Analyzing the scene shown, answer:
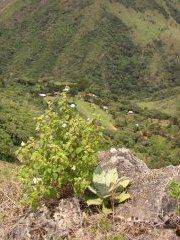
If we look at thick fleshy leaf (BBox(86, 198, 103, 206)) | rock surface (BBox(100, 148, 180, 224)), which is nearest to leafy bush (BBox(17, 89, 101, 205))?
thick fleshy leaf (BBox(86, 198, 103, 206))

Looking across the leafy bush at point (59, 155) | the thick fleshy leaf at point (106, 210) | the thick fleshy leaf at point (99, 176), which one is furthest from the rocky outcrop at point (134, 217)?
the thick fleshy leaf at point (99, 176)

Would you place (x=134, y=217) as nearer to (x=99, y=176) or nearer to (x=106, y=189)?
(x=106, y=189)

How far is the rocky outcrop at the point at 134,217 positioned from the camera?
990 centimetres

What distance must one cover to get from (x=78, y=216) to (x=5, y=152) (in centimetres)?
3500

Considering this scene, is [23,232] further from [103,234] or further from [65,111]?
[65,111]

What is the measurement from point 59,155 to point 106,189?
144 centimetres

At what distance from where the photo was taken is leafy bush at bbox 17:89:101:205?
33.3ft

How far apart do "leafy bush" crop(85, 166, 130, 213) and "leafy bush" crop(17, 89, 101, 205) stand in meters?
0.20

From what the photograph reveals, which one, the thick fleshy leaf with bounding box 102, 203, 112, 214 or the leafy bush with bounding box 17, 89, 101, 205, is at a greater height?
the leafy bush with bounding box 17, 89, 101, 205

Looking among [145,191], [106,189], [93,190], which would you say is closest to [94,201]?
[93,190]

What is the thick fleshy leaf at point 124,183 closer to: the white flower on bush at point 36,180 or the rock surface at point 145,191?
the rock surface at point 145,191

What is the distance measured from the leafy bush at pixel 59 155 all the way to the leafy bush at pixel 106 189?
0.20 metres

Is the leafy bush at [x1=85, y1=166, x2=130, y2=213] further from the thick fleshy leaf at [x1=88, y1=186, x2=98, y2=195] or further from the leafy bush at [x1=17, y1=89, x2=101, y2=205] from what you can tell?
the leafy bush at [x1=17, y1=89, x2=101, y2=205]

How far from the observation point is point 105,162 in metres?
12.4
